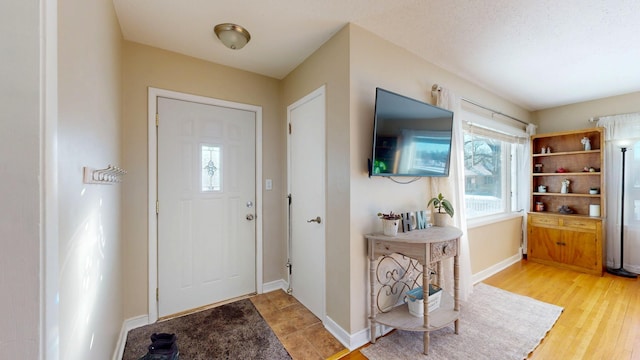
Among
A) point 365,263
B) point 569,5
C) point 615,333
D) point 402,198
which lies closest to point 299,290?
point 365,263

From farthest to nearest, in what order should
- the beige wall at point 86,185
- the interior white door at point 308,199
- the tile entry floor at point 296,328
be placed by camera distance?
the interior white door at point 308,199 < the tile entry floor at point 296,328 < the beige wall at point 86,185

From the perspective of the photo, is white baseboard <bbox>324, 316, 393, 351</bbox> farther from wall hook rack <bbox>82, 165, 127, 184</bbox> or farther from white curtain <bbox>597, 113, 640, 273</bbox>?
white curtain <bbox>597, 113, 640, 273</bbox>

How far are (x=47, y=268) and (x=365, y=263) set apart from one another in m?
1.75

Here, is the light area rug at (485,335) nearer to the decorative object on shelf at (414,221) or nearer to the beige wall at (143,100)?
the decorative object on shelf at (414,221)

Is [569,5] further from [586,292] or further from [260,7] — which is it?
[586,292]

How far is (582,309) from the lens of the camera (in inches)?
94.1

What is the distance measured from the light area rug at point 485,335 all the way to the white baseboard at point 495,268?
0.47 metres

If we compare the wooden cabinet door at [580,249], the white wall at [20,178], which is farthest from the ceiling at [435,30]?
the wooden cabinet door at [580,249]

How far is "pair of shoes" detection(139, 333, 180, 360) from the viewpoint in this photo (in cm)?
144

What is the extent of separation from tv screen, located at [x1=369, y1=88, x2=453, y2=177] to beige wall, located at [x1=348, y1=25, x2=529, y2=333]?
0.12 meters

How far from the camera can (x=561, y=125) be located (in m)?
3.93

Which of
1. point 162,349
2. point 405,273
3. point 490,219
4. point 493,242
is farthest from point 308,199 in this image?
point 493,242

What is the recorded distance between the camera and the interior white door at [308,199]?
2.18 meters

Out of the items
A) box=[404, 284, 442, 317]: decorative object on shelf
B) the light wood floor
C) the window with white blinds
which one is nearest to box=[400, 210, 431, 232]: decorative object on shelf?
box=[404, 284, 442, 317]: decorative object on shelf
